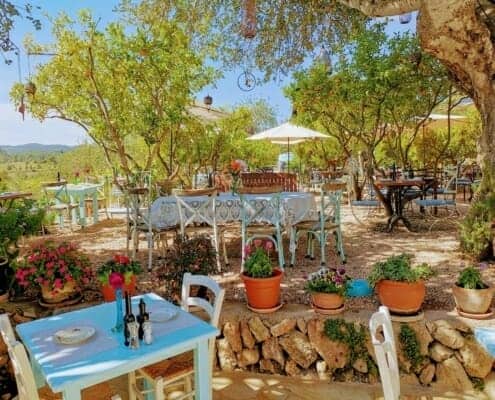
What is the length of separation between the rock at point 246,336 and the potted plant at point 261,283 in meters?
0.16

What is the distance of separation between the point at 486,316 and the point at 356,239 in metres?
2.94

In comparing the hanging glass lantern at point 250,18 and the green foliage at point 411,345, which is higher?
the hanging glass lantern at point 250,18

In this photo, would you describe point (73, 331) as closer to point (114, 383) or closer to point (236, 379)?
point (114, 383)

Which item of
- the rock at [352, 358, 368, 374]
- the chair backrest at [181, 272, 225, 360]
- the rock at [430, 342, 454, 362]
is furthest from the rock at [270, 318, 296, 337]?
the rock at [430, 342, 454, 362]

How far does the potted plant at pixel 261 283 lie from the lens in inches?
120

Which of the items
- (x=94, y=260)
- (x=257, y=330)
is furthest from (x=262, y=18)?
(x=257, y=330)

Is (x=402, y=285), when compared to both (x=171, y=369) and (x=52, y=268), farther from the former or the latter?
(x=52, y=268)

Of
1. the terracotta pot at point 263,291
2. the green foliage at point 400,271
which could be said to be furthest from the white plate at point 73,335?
the green foliage at point 400,271

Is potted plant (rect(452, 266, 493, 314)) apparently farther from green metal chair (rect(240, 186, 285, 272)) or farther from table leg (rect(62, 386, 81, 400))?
table leg (rect(62, 386, 81, 400))

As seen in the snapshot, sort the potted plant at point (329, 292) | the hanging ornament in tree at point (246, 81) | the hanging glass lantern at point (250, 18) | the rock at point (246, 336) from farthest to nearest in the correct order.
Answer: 1. the hanging ornament in tree at point (246, 81)
2. the hanging glass lantern at point (250, 18)
3. the rock at point (246, 336)
4. the potted plant at point (329, 292)

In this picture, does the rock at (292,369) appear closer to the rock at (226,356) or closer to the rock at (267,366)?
the rock at (267,366)

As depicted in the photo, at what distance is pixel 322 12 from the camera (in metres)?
6.12

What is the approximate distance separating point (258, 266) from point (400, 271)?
1096 mm

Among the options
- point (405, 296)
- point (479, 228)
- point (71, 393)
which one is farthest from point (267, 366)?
point (479, 228)
